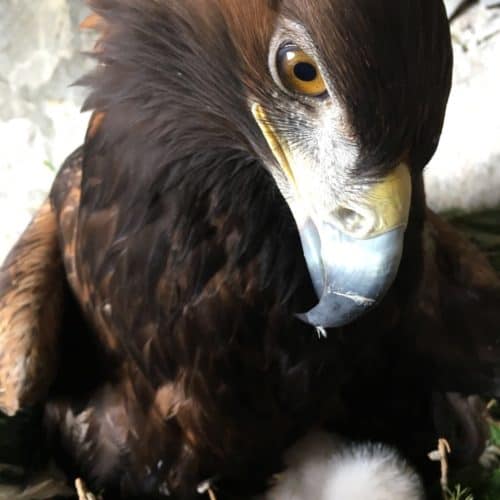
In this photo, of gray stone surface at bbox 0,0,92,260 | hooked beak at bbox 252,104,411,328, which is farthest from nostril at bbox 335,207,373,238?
gray stone surface at bbox 0,0,92,260

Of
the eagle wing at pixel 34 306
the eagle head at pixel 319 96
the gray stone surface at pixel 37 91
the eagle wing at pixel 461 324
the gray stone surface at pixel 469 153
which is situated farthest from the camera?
the gray stone surface at pixel 37 91

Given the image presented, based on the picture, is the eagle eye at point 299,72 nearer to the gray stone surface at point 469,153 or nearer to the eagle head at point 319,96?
the eagle head at point 319,96

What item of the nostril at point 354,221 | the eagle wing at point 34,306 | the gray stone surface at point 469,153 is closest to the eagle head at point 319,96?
the nostril at point 354,221

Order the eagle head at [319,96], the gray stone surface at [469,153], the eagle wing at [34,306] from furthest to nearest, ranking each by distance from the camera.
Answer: the gray stone surface at [469,153]
the eagle wing at [34,306]
the eagle head at [319,96]

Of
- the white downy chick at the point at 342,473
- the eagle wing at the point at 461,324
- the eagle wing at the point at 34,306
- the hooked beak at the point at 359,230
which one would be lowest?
the white downy chick at the point at 342,473

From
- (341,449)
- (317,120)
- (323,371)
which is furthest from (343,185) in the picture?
(341,449)

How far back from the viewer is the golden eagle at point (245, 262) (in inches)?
28.0

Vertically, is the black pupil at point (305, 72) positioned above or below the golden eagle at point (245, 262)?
above

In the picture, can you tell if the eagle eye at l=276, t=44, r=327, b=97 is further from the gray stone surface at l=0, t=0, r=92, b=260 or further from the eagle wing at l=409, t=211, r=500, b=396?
the gray stone surface at l=0, t=0, r=92, b=260

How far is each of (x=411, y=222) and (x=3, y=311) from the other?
527 mm

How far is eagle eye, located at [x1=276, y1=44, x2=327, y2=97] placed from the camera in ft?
2.26

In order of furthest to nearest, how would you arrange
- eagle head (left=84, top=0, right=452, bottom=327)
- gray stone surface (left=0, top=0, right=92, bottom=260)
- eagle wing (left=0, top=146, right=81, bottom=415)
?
gray stone surface (left=0, top=0, right=92, bottom=260) < eagle wing (left=0, top=146, right=81, bottom=415) < eagle head (left=84, top=0, right=452, bottom=327)

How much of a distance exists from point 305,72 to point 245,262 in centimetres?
31

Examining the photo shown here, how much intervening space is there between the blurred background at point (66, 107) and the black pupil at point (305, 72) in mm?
1053
